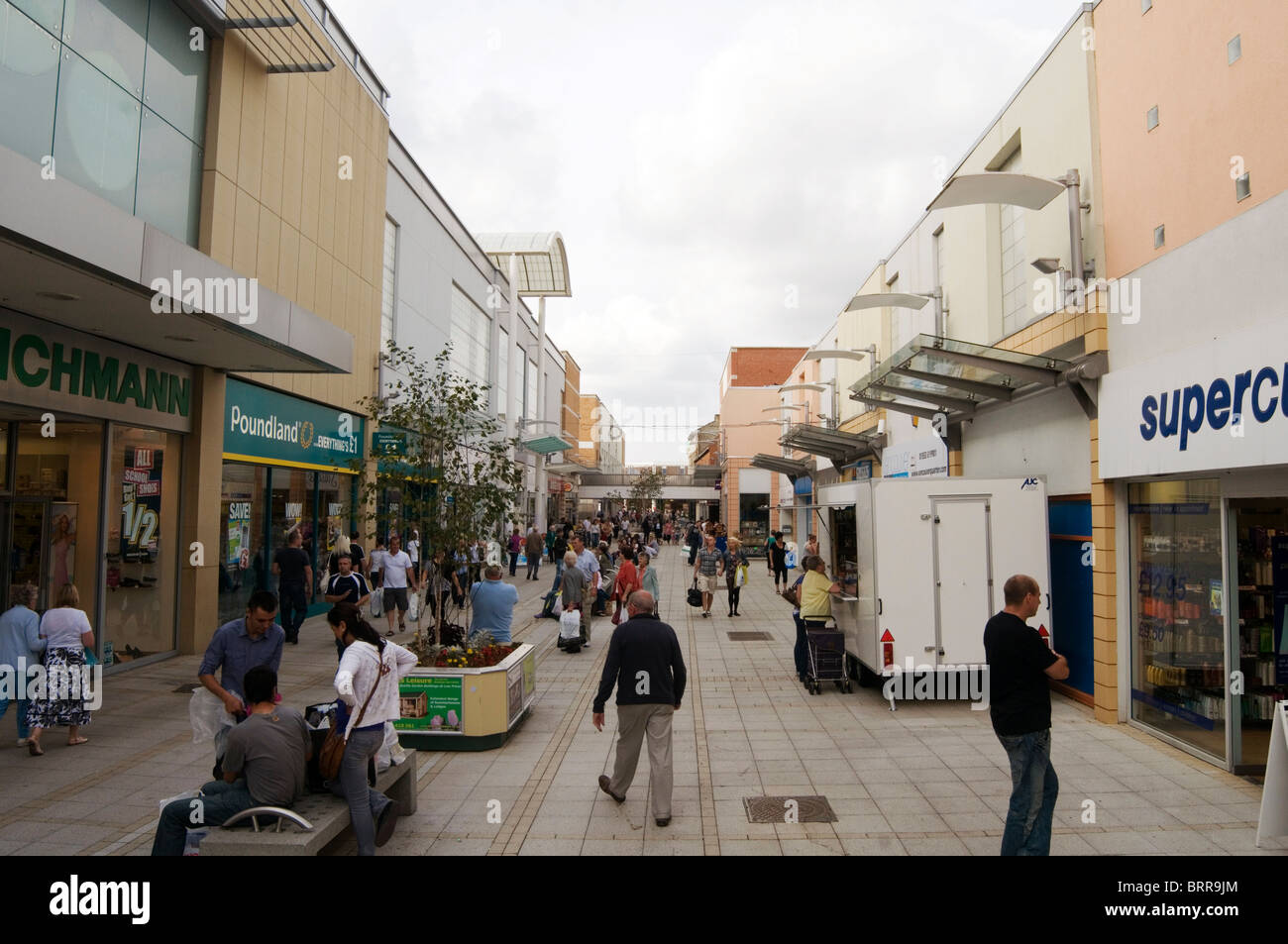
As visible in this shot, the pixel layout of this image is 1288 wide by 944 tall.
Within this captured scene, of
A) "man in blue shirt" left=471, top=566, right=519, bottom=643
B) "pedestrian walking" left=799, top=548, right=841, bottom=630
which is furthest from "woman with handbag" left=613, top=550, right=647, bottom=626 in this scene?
"man in blue shirt" left=471, top=566, right=519, bottom=643

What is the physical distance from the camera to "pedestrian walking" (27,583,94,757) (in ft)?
22.7

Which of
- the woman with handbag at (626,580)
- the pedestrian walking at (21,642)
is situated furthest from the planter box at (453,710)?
the woman with handbag at (626,580)

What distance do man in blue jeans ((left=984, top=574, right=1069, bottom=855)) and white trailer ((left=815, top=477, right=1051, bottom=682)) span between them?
175 inches

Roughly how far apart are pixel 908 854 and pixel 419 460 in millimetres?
6195

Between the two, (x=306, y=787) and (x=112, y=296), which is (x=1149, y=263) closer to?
(x=306, y=787)

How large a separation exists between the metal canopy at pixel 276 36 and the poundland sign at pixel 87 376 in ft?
17.3

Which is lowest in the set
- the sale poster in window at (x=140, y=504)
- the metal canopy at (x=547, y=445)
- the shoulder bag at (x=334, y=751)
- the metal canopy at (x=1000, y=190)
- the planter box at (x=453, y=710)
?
the planter box at (x=453, y=710)

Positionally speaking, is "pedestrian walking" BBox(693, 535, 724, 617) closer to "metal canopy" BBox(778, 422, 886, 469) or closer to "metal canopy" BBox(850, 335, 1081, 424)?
"metal canopy" BBox(778, 422, 886, 469)

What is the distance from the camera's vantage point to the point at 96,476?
1021 cm

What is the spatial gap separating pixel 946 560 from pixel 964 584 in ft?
1.15

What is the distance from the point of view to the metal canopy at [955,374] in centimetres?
884

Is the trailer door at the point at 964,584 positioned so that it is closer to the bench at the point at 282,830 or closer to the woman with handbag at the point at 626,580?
the woman with handbag at the point at 626,580

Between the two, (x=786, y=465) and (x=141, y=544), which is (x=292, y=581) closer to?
(x=141, y=544)

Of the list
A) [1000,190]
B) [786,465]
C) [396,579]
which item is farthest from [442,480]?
[786,465]
